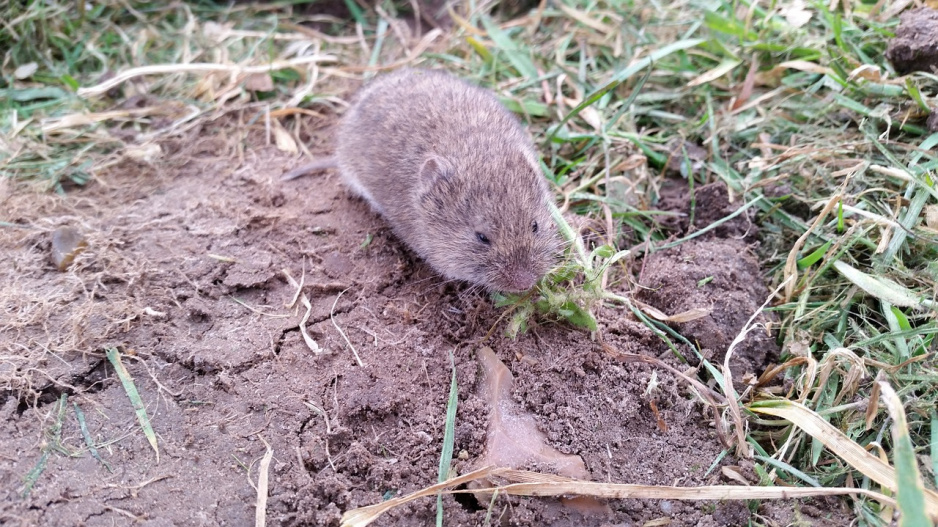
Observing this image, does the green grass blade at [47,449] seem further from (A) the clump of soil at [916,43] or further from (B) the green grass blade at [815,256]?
(A) the clump of soil at [916,43]

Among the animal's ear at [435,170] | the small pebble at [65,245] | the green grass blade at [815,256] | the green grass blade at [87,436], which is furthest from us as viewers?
the animal's ear at [435,170]

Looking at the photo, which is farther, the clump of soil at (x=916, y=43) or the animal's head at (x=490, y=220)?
the clump of soil at (x=916, y=43)

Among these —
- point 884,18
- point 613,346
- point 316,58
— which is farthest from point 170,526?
point 884,18

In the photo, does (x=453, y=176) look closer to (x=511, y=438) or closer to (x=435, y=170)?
(x=435, y=170)

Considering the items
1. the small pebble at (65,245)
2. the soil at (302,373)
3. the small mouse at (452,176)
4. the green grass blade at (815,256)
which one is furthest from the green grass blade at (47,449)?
the green grass blade at (815,256)

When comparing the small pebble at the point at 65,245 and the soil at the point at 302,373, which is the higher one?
the small pebble at the point at 65,245

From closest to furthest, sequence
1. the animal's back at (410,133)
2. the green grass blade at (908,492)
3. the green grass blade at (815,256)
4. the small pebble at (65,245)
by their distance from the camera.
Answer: the green grass blade at (908,492)
the green grass blade at (815,256)
the small pebble at (65,245)
the animal's back at (410,133)
